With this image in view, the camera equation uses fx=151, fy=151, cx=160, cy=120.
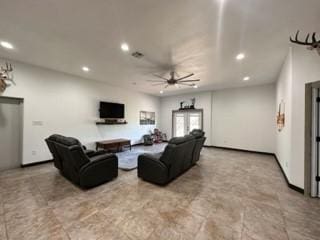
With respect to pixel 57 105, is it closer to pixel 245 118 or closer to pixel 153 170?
pixel 153 170

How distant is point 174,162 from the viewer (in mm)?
3420

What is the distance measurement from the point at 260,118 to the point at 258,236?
5.87m

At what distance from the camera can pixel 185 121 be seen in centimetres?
908

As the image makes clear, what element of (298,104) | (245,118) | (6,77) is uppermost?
(6,77)

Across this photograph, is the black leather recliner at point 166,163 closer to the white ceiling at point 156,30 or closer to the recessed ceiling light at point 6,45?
the white ceiling at point 156,30

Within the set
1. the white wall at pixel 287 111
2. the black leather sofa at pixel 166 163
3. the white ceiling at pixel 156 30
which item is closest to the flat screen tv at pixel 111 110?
the white ceiling at pixel 156 30

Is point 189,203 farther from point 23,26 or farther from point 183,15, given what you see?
point 23,26

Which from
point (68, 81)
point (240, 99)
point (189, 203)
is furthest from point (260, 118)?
point (68, 81)

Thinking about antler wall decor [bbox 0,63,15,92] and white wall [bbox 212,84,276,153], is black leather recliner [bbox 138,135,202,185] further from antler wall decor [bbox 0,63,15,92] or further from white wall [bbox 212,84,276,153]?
white wall [bbox 212,84,276,153]

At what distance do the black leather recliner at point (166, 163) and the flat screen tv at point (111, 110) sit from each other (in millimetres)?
3654

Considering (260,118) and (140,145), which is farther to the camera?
(140,145)

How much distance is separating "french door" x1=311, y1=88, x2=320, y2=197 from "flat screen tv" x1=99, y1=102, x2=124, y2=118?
6453mm

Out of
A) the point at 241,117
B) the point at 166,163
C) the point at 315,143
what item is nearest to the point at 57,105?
the point at 166,163

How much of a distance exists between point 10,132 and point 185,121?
7.52 metres
